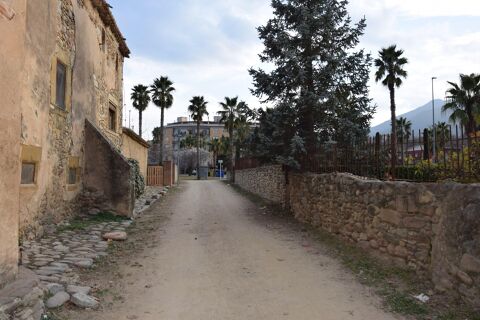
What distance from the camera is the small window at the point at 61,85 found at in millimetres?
10086

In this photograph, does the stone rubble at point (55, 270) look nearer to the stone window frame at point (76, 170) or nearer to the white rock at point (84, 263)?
the white rock at point (84, 263)

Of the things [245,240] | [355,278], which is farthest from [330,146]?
[355,278]

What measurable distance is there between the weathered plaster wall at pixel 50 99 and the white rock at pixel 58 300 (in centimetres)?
333

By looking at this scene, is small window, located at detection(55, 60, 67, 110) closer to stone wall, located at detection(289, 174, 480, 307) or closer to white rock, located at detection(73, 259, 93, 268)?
white rock, located at detection(73, 259, 93, 268)

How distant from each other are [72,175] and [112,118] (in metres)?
5.56

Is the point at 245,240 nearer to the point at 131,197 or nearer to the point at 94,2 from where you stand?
the point at 131,197

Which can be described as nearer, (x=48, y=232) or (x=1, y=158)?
(x=1, y=158)

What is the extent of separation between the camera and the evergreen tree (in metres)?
13.2

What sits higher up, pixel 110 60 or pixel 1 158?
pixel 110 60

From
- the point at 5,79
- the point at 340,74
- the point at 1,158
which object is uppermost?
the point at 340,74

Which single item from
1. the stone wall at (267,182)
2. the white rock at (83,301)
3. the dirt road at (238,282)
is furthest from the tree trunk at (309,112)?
the white rock at (83,301)

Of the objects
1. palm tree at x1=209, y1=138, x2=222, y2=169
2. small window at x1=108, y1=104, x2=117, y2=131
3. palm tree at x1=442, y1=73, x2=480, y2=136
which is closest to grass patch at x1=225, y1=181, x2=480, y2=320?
small window at x1=108, y1=104, x2=117, y2=131

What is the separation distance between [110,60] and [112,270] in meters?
10.6

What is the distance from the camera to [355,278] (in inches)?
253
